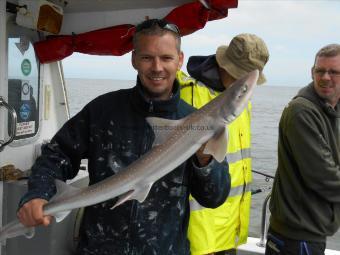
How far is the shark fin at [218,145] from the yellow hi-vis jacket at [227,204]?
108 centimetres

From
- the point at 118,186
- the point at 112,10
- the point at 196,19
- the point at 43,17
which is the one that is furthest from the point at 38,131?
the point at 118,186

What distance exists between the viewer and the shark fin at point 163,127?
82.4 inches

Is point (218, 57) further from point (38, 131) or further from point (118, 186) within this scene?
point (38, 131)

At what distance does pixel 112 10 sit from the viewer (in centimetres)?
472

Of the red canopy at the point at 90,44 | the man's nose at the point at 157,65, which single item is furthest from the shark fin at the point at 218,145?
the red canopy at the point at 90,44

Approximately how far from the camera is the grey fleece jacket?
3332mm

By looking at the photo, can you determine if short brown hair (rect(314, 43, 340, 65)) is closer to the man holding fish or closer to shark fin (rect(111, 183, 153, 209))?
the man holding fish

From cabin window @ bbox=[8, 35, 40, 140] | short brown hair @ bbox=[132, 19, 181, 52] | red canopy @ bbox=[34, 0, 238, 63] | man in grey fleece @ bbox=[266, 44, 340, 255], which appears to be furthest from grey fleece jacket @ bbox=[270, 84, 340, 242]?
cabin window @ bbox=[8, 35, 40, 140]

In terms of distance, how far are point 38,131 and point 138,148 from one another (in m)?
2.74

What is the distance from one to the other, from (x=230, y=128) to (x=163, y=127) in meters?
1.40

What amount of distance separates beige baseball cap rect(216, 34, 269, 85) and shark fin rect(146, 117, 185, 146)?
139 centimetres

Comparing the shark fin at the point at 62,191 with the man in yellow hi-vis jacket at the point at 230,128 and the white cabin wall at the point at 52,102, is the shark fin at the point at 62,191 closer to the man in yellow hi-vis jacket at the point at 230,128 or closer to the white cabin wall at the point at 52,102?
the man in yellow hi-vis jacket at the point at 230,128

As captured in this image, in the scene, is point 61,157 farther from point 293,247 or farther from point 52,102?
point 52,102

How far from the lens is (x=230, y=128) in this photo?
3.41 metres
